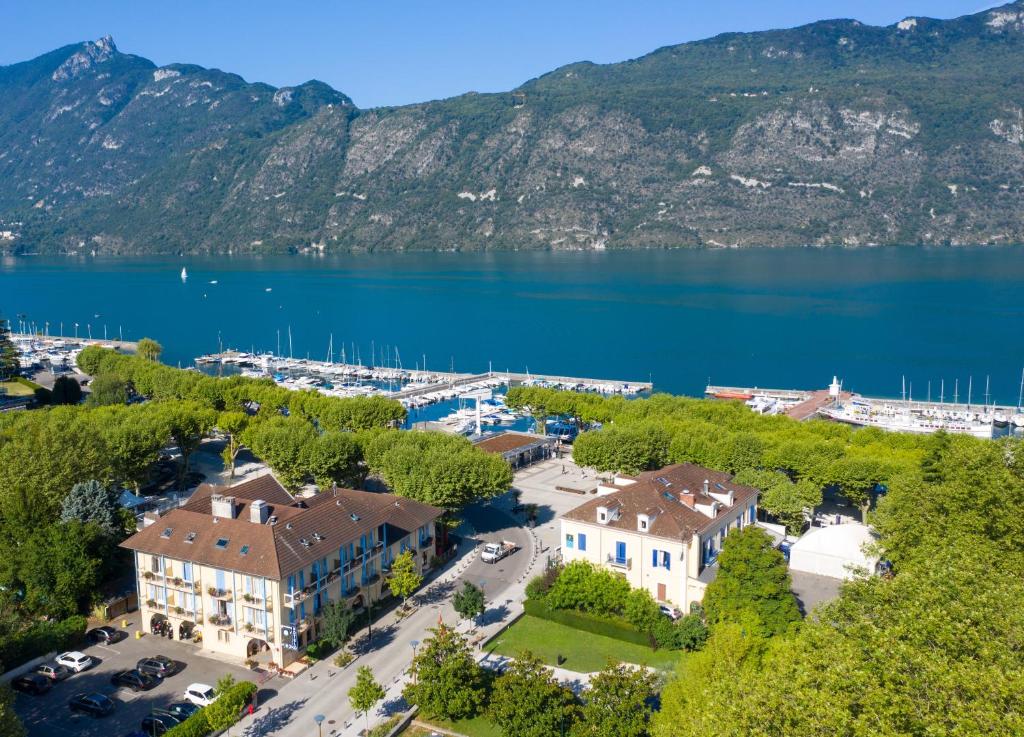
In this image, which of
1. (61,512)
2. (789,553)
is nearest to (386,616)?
(61,512)

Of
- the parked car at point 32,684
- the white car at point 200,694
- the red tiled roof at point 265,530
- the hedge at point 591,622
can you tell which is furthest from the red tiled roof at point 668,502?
the parked car at point 32,684

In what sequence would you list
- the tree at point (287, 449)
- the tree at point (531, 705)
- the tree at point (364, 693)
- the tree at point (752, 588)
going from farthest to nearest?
the tree at point (287, 449)
the tree at point (752, 588)
the tree at point (364, 693)
the tree at point (531, 705)

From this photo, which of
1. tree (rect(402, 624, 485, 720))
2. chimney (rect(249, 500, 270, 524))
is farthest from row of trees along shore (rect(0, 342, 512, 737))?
tree (rect(402, 624, 485, 720))

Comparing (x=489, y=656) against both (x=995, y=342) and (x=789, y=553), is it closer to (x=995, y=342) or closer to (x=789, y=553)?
(x=789, y=553)

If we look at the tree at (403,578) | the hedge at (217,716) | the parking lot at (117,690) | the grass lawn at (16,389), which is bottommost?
the parking lot at (117,690)

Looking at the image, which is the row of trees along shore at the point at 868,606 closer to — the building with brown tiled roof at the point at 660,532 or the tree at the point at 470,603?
the building with brown tiled roof at the point at 660,532

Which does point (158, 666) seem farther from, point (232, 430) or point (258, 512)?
point (232, 430)

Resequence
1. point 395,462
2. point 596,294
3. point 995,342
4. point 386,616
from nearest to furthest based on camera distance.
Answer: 1. point 386,616
2. point 395,462
3. point 995,342
4. point 596,294
